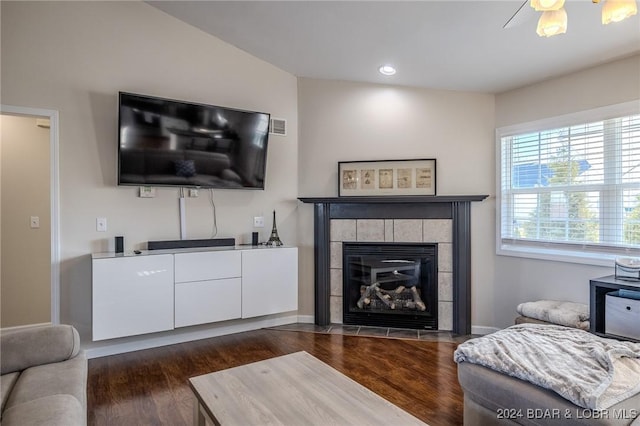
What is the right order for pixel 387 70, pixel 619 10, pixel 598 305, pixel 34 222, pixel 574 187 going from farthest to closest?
1. pixel 34 222
2. pixel 387 70
3. pixel 574 187
4. pixel 598 305
5. pixel 619 10

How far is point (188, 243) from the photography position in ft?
11.3

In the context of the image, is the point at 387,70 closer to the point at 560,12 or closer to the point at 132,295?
the point at 560,12

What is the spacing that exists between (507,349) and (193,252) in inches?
98.9

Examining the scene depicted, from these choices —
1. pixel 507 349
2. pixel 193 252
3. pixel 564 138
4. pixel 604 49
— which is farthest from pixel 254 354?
pixel 604 49

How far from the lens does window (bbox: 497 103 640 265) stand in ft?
9.43

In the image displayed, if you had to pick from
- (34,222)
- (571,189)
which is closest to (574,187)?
(571,189)

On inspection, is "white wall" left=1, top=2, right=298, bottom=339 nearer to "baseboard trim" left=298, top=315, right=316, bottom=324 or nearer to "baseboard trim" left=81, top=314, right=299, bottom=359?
"baseboard trim" left=81, top=314, right=299, bottom=359

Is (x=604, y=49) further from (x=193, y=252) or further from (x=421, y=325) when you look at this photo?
(x=193, y=252)

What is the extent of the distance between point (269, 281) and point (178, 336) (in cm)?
97

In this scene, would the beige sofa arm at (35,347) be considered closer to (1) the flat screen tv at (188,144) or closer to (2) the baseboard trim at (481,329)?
→ (1) the flat screen tv at (188,144)

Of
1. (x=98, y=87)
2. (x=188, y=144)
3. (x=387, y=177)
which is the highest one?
(x=98, y=87)

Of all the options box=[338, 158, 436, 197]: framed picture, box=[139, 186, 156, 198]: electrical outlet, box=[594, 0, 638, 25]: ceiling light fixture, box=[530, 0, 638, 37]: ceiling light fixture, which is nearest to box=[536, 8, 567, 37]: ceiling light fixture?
box=[530, 0, 638, 37]: ceiling light fixture

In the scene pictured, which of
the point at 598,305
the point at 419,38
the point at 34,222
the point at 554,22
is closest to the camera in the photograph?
the point at 554,22

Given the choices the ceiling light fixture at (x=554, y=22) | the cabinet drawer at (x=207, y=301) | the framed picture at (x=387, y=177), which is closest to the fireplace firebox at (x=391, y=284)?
the framed picture at (x=387, y=177)
